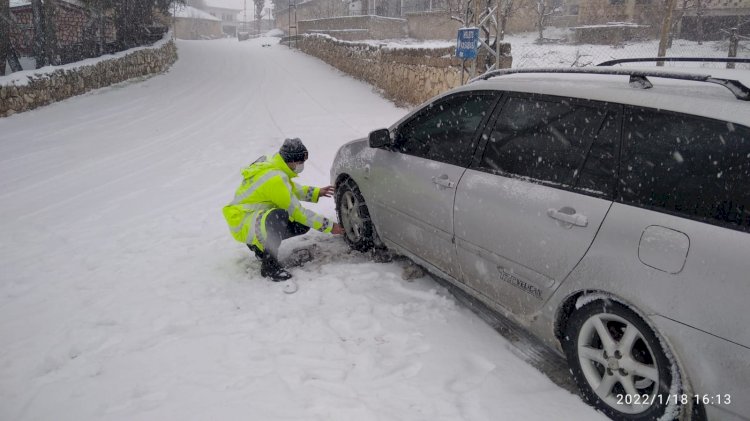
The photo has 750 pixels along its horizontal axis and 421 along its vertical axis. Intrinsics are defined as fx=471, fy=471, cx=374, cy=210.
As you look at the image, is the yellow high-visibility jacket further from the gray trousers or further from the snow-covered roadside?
the snow-covered roadside

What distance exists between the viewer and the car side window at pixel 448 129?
3.29m

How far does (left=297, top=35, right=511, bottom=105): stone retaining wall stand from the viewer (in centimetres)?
1177

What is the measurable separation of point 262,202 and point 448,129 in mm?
1776

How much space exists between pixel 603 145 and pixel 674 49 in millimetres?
20868

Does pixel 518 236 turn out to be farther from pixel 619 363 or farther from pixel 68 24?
pixel 68 24

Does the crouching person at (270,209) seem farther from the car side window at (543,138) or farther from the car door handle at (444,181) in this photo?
the car side window at (543,138)

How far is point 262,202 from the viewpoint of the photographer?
421 centimetres

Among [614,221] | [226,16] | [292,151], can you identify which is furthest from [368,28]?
[226,16]

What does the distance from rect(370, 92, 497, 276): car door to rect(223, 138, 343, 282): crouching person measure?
0.62 m

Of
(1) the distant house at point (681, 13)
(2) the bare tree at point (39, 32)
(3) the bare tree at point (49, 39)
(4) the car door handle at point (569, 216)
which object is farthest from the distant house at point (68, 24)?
(1) the distant house at point (681, 13)

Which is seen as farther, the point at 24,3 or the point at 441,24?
the point at 441,24

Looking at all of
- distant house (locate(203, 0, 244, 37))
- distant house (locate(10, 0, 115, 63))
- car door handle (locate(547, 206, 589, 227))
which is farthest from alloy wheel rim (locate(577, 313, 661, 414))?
distant house (locate(203, 0, 244, 37))

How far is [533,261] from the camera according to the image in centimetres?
266

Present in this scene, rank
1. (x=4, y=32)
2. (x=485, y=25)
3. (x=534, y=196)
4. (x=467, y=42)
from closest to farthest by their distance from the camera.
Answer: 1. (x=534, y=196)
2. (x=467, y=42)
3. (x=485, y=25)
4. (x=4, y=32)
